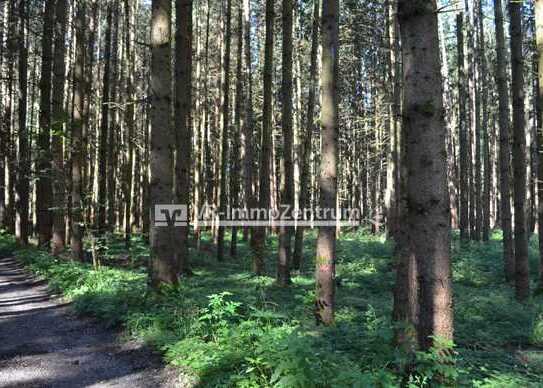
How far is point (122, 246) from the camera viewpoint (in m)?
20.6

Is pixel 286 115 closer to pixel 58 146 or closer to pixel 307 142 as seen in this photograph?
pixel 307 142

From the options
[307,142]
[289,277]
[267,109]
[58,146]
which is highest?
[267,109]

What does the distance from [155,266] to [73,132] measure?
805 centimetres

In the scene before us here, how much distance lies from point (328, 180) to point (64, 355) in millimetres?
4752

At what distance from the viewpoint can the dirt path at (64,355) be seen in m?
5.46

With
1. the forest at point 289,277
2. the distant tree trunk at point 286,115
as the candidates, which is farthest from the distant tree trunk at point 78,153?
the distant tree trunk at point 286,115

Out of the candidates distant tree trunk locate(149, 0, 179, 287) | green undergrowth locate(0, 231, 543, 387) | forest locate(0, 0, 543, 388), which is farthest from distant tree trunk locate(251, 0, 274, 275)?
distant tree trunk locate(149, 0, 179, 287)

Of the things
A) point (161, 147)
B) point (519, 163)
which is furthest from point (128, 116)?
point (519, 163)

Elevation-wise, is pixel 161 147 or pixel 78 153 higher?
pixel 78 153

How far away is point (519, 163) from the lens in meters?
11.1

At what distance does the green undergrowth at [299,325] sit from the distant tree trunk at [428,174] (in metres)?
0.37

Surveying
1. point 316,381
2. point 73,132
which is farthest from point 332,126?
point 73,132

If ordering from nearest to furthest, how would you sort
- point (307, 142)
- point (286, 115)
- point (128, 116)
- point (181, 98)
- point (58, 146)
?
point (181, 98) → point (286, 115) → point (58, 146) → point (307, 142) → point (128, 116)

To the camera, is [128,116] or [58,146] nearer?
[58,146]
